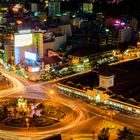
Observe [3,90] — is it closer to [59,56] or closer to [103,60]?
[59,56]

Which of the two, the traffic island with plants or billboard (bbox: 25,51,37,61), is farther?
billboard (bbox: 25,51,37,61)

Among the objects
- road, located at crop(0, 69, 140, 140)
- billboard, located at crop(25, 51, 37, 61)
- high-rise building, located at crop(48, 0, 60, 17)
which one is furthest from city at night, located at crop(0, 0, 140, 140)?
high-rise building, located at crop(48, 0, 60, 17)

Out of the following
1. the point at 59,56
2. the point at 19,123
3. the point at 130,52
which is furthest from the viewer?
the point at 130,52

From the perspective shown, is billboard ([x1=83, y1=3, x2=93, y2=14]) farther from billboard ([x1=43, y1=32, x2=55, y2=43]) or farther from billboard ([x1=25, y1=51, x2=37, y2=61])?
billboard ([x1=25, y1=51, x2=37, y2=61])

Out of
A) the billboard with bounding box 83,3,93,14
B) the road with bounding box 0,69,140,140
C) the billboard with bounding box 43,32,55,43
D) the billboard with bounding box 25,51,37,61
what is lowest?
the road with bounding box 0,69,140,140

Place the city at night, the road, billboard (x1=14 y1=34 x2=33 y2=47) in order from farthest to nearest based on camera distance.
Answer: billboard (x1=14 y1=34 x2=33 y2=47) < the city at night < the road

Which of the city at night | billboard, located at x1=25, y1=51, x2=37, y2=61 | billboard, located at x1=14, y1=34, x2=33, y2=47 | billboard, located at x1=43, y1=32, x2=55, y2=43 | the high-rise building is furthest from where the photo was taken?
the high-rise building

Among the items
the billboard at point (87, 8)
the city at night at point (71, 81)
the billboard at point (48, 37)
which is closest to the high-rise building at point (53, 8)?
the billboard at point (87, 8)

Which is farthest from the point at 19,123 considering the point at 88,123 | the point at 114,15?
the point at 114,15
